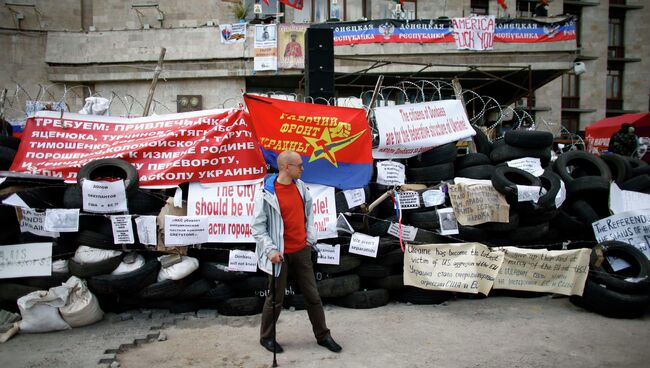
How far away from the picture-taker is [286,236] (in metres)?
4.82

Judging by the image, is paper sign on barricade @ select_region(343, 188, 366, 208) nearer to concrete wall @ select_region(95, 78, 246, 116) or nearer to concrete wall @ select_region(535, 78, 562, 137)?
concrete wall @ select_region(95, 78, 246, 116)

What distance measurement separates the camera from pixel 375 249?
21.0ft

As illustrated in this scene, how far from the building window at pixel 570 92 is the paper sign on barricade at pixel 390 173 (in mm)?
28907

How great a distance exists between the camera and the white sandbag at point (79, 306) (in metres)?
5.50

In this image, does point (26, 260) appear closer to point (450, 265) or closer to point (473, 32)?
point (450, 265)

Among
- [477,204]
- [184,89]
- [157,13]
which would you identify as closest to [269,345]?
[477,204]

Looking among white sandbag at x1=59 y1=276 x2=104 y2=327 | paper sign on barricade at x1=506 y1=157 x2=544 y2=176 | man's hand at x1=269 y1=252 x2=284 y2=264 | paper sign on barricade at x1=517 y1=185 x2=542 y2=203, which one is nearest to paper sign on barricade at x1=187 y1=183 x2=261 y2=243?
white sandbag at x1=59 y1=276 x2=104 y2=327

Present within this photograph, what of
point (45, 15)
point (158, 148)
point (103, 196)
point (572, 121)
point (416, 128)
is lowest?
point (103, 196)

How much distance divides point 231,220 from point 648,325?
5368 mm

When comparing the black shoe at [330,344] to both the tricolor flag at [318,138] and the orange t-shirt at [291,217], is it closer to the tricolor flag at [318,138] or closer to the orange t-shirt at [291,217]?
the orange t-shirt at [291,217]

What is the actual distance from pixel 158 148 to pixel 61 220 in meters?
1.52

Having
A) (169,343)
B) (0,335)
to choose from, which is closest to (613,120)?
(169,343)

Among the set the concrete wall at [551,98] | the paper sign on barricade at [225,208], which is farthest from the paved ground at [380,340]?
the concrete wall at [551,98]

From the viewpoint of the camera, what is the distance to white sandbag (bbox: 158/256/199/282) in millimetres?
5902
